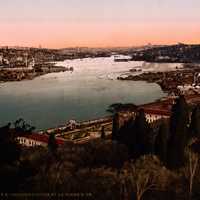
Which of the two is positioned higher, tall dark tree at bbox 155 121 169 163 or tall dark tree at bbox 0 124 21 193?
tall dark tree at bbox 0 124 21 193

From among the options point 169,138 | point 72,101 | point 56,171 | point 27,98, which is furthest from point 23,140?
point 27,98

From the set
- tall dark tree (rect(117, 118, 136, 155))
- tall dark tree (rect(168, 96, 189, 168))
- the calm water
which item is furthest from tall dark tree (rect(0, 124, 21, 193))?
the calm water

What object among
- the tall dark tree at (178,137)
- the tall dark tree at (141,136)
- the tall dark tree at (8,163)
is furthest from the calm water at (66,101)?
the tall dark tree at (8,163)

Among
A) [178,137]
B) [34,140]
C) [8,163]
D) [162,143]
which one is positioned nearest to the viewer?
[8,163]

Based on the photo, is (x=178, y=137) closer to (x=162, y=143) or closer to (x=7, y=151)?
(x=162, y=143)

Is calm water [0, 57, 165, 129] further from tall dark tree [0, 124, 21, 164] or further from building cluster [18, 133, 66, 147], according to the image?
tall dark tree [0, 124, 21, 164]

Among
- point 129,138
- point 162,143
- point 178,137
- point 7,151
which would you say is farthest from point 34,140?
point 7,151

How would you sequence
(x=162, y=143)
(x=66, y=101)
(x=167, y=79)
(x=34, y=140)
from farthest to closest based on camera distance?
(x=167, y=79)
(x=66, y=101)
(x=34, y=140)
(x=162, y=143)

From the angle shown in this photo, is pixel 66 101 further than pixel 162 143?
Yes

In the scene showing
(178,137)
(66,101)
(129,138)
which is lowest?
(66,101)
